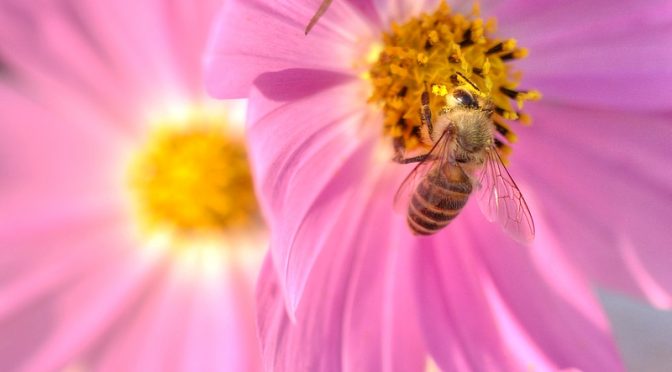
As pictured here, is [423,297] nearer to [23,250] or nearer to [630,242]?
[630,242]

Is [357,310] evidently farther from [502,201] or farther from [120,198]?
[120,198]

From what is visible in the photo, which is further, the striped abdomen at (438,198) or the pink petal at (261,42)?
the striped abdomen at (438,198)

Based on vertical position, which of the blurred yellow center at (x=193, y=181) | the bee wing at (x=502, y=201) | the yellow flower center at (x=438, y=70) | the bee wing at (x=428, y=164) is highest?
the blurred yellow center at (x=193, y=181)

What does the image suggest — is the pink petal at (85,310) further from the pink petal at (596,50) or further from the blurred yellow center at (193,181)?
the pink petal at (596,50)

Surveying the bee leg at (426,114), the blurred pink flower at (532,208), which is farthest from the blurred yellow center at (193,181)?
the bee leg at (426,114)

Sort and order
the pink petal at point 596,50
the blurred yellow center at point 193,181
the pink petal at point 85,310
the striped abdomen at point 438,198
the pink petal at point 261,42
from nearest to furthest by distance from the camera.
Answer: the pink petal at point 261,42
the striped abdomen at point 438,198
the pink petal at point 596,50
the pink petal at point 85,310
the blurred yellow center at point 193,181

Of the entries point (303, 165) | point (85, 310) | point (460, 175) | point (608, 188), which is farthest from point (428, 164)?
point (85, 310)
